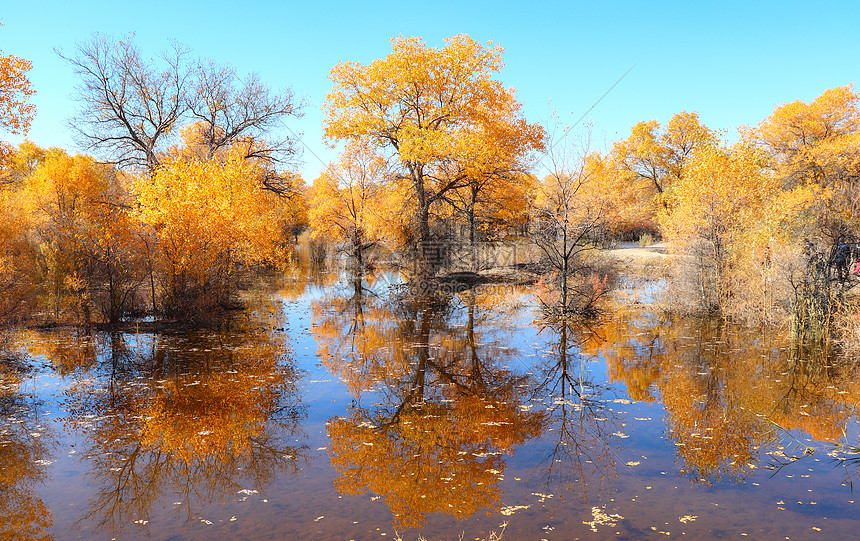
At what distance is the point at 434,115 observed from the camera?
23578 mm

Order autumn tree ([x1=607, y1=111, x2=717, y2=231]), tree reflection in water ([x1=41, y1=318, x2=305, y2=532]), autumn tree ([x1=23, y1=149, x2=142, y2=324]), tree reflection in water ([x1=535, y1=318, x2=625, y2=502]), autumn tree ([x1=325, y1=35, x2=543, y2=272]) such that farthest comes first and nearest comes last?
autumn tree ([x1=607, y1=111, x2=717, y2=231]) < autumn tree ([x1=325, y1=35, x2=543, y2=272]) < autumn tree ([x1=23, y1=149, x2=142, y2=324]) < tree reflection in water ([x1=535, y1=318, x2=625, y2=502]) < tree reflection in water ([x1=41, y1=318, x2=305, y2=532])

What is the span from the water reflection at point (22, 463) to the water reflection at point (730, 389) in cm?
713

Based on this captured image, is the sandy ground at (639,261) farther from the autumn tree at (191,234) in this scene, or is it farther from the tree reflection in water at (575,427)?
the autumn tree at (191,234)

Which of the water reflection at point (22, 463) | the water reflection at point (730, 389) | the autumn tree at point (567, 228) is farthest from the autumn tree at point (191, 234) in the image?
the water reflection at point (730, 389)

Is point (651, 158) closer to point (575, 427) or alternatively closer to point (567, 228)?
point (567, 228)

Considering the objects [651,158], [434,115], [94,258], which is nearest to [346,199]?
[434,115]

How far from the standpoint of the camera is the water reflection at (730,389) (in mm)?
6712

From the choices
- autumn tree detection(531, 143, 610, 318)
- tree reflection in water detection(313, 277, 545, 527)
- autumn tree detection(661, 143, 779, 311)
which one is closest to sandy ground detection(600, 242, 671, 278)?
autumn tree detection(661, 143, 779, 311)

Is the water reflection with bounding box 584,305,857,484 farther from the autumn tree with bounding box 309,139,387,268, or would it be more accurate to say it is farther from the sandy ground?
the autumn tree with bounding box 309,139,387,268

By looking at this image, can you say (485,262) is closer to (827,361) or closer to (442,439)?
(827,361)

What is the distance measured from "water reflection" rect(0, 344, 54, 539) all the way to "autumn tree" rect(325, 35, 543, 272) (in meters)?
16.0

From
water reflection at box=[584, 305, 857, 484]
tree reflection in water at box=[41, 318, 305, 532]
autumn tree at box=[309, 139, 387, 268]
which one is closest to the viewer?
tree reflection in water at box=[41, 318, 305, 532]

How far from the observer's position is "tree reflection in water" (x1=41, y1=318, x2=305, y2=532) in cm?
585

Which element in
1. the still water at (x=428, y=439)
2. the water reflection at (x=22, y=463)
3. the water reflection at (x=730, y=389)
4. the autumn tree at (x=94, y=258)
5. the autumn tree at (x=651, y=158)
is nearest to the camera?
the water reflection at (x=22, y=463)
